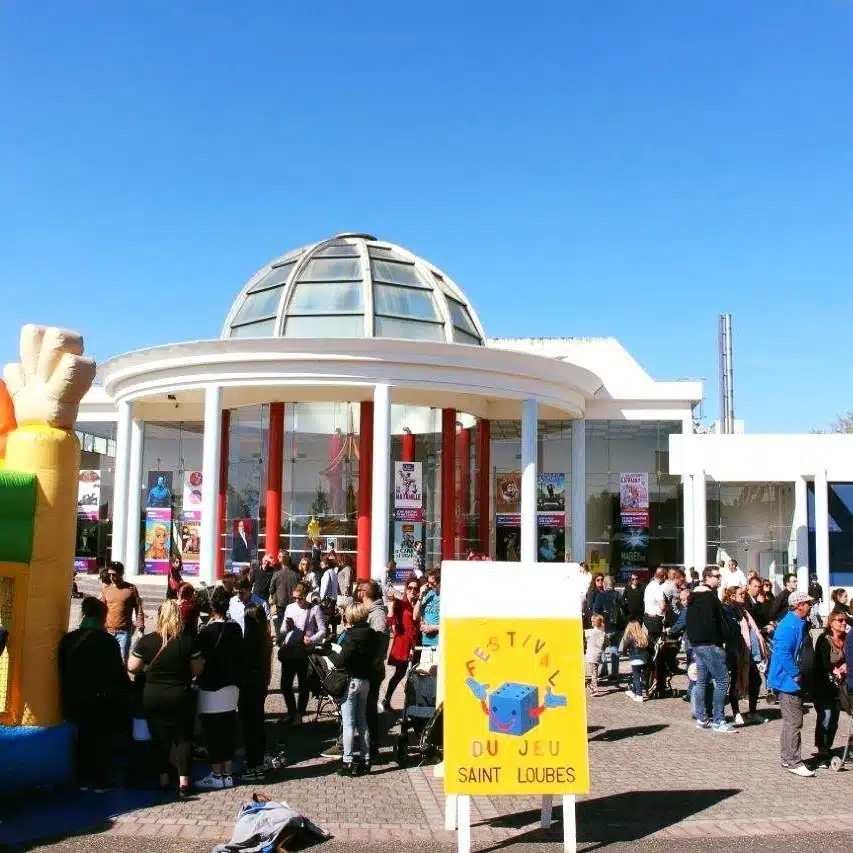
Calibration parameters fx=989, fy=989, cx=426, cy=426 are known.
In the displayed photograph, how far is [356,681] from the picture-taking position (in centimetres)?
898

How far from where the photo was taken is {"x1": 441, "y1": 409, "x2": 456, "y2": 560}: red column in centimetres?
2739

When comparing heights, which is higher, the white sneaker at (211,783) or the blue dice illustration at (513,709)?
the blue dice illustration at (513,709)

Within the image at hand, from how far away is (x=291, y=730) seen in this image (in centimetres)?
1092

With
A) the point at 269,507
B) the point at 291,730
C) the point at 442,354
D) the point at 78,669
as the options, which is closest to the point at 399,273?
the point at 442,354

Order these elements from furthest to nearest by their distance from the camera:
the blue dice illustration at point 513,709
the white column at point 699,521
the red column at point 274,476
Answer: the white column at point 699,521
the red column at point 274,476
the blue dice illustration at point 513,709

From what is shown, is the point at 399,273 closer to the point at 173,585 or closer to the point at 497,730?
the point at 173,585

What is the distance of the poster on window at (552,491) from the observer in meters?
29.6

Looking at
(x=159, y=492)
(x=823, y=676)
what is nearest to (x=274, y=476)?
(x=159, y=492)

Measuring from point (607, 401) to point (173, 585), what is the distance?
18.0m

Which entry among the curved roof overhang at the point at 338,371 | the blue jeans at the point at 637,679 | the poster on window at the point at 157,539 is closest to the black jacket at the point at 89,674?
the blue jeans at the point at 637,679

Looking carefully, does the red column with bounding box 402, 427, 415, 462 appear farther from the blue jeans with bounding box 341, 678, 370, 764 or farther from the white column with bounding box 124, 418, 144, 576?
the blue jeans with bounding box 341, 678, 370, 764

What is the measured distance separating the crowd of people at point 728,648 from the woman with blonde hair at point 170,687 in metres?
5.42

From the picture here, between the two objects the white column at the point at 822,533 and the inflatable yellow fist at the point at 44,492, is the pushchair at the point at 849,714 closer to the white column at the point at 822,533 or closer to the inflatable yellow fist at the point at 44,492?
the inflatable yellow fist at the point at 44,492

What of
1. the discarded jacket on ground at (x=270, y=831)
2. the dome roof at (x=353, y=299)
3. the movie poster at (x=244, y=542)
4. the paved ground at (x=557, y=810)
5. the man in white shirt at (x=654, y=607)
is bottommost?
the paved ground at (x=557, y=810)
